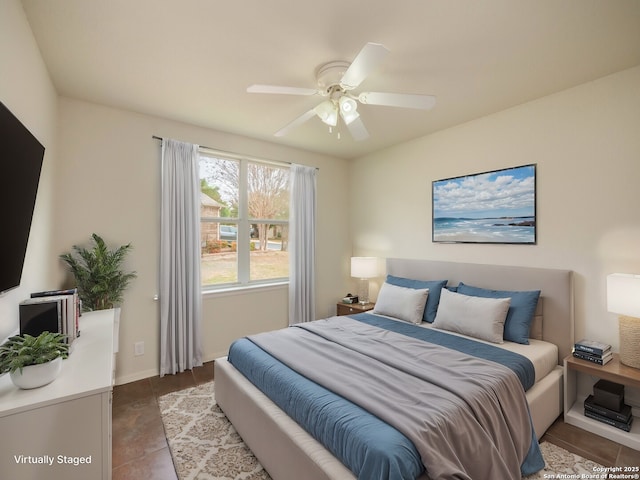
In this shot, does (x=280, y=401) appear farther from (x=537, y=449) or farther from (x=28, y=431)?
(x=537, y=449)

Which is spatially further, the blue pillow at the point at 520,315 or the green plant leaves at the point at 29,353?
the blue pillow at the point at 520,315

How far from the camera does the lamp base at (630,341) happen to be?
2148 millimetres

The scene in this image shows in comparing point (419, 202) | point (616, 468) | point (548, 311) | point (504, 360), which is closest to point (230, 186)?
point (419, 202)

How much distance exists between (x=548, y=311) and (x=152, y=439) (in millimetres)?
3384

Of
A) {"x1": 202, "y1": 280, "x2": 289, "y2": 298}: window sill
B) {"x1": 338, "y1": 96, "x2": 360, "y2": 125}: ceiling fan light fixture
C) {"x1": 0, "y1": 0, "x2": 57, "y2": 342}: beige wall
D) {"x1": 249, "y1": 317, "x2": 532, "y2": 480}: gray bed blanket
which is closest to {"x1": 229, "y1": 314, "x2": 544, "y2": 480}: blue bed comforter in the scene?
{"x1": 249, "y1": 317, "x2": 532, "y2": 480}: gray bed blanket

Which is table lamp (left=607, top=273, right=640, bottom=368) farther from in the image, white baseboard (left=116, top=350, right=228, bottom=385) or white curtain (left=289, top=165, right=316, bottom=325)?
white baseboard (left=116, top=350, right=228, bottom=385)

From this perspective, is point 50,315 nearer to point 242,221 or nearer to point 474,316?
point 242,221

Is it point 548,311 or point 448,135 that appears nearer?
point 548,311

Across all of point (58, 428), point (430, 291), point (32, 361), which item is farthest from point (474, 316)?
point (32, 361)

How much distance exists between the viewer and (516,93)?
8.78ft

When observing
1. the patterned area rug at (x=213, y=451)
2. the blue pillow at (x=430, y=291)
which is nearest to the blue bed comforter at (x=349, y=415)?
the patterned area rug at (x=213, y=451)

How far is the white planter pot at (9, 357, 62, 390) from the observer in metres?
1.25

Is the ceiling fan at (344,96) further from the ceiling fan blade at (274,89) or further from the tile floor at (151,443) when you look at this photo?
the tile floor at (151,443)

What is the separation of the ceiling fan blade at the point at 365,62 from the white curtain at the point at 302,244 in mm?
2399
